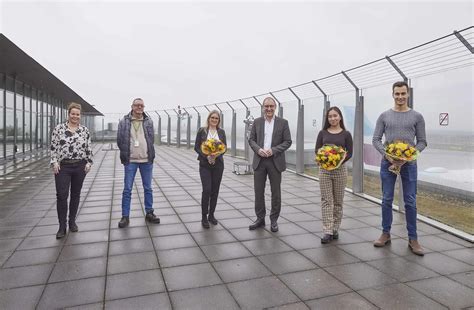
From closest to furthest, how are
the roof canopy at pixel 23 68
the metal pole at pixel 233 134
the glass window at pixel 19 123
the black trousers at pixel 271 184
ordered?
the black trousers at pixel 271 184, the roof canopy at pixel 23 68, the glass window at pixel 19 123, the metal pole at pixel 233 134

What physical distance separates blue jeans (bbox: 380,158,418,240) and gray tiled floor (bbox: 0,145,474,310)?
0.93 feet

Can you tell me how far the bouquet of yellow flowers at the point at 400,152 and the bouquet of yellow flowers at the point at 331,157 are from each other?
19.6 inches

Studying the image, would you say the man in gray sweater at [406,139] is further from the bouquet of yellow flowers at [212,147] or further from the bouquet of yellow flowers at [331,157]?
the bouquet of yellow flowers at [212,147]

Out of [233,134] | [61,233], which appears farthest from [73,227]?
[233,134]

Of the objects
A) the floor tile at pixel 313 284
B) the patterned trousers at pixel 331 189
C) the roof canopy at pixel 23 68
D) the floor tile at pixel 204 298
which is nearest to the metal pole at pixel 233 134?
the roof canopy at pixel 23 68

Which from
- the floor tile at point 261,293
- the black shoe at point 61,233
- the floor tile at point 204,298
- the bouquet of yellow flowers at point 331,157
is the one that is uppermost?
the bouquet of yellow flowers at point 331,157

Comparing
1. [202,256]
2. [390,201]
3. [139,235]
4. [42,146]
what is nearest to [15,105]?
[42,146]

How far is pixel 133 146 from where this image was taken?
5039mm

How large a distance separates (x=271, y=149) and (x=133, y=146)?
1.88 m

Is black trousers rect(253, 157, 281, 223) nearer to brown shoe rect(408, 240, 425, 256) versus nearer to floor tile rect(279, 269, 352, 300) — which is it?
floor tile rect(279, 269, 352, 300)

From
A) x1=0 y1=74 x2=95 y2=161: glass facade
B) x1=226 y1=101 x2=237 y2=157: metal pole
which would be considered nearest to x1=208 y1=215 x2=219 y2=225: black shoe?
x1=0 y1=74 x2=95 y2=161: glass facade

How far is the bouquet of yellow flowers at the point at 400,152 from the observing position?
3.77 m

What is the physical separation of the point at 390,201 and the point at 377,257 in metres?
0.69

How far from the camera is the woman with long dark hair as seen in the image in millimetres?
4355
